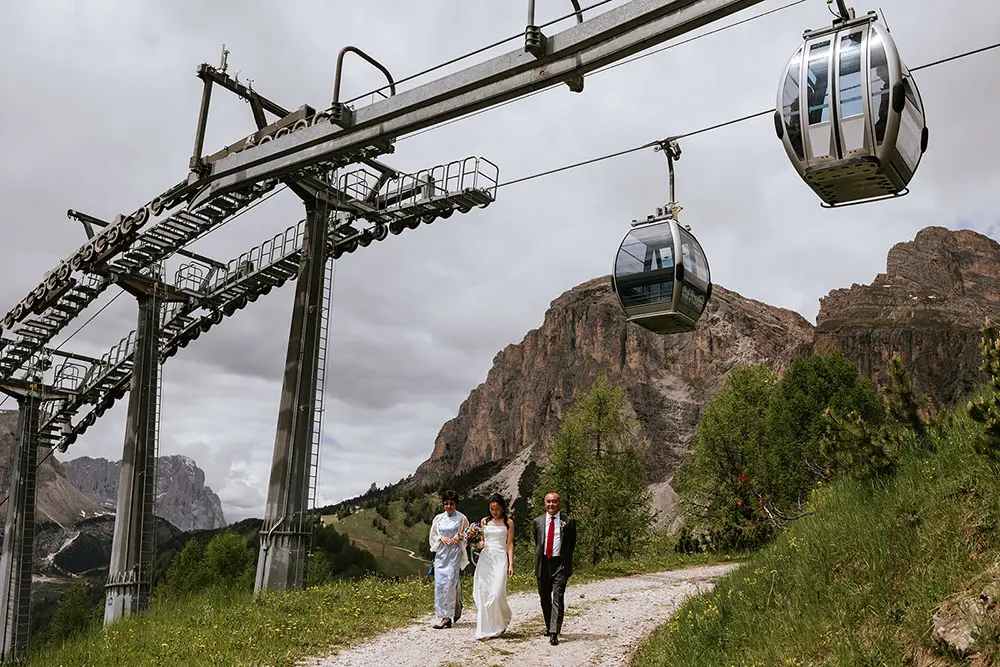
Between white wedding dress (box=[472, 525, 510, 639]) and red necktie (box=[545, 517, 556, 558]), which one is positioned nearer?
red necktie (box=[545, 517, 556, 558])

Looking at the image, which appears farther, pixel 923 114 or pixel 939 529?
pixel 923 114

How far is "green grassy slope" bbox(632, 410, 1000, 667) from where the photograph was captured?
695 cm

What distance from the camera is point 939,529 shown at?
7.73m

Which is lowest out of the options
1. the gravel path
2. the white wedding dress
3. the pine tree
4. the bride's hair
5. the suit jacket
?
the gravel path

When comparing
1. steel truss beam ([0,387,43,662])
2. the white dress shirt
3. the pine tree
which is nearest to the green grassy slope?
the white dress shirt

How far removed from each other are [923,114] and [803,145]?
4.39ft

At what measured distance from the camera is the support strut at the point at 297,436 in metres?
A: 18.5

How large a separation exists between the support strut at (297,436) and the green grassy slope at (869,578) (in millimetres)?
10425

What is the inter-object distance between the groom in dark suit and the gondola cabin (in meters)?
2.79

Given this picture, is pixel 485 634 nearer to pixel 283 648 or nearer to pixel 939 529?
pixel 283 648

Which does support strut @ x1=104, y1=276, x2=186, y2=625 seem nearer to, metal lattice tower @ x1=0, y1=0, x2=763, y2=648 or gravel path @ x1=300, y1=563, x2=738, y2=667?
metal lattice tower @ x1=0, y1=0, x2=763, y2=648

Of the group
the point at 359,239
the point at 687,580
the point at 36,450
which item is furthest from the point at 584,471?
the point at 36,450

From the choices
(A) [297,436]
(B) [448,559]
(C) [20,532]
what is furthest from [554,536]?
(C) [20,532]

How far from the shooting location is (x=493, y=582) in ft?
38.7
